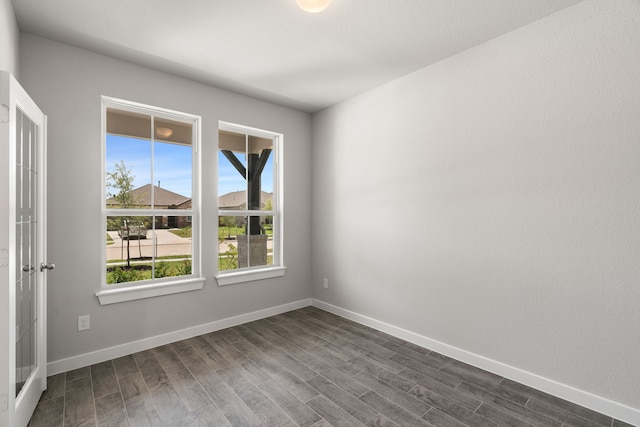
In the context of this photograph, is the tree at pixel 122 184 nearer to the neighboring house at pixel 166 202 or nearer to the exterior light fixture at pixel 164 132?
the neighboring house at pixel 166 202

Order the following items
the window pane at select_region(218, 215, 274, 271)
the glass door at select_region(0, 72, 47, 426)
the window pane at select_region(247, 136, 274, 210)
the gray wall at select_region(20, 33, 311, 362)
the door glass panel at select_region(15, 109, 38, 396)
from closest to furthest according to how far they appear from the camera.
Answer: the glass door at select_region(0, 72, 47, 426) → the door glass panel at select_region(15, 109, 38, 396) → the gray wall at select_region(20, 33, 311, 362) → the window pane at select_region(218, 215, 274, 271) → the window pane at select_region(247, 136, 274, 210)

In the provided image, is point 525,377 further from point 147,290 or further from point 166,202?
point 166,202

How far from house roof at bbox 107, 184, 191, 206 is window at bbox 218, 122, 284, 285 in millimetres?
465

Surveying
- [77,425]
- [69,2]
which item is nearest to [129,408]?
[77,425]

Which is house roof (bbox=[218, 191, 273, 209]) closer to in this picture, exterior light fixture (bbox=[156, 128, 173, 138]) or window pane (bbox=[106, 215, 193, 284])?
window pane (bbox=[106, 215, 193, 284])

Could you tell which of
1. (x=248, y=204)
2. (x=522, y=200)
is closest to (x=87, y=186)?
(x=248, y=204)

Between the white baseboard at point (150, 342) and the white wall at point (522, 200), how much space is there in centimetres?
133

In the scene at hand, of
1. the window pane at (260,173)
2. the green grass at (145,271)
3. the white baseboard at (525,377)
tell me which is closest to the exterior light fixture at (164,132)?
the window pane at (260,173)

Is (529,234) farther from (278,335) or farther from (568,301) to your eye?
(278,335)

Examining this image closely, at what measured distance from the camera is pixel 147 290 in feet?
9.68

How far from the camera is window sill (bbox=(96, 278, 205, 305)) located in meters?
2.74

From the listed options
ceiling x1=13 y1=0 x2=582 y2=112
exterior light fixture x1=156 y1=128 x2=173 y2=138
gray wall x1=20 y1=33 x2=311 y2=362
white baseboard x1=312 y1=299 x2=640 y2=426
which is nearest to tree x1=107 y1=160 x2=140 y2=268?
gray wall x1=20 y1=33 x2=311 y2=362

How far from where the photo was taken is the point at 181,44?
259 centimetres

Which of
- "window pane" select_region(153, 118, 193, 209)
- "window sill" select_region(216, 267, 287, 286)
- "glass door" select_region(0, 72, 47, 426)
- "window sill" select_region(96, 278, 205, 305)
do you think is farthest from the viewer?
"window sill" select_region(216, 267, 287, 286)
